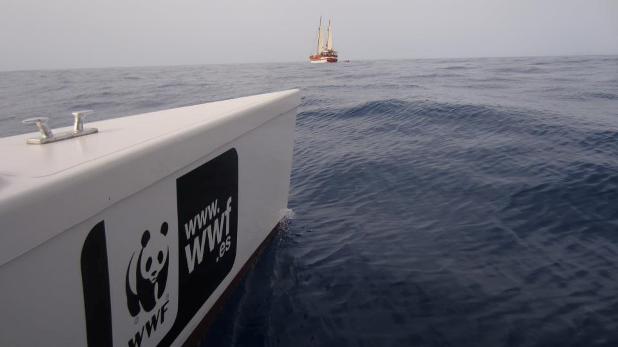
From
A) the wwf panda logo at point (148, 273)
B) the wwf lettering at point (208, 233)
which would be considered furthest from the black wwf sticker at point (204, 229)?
the wwf panda logo at point (148, 273)

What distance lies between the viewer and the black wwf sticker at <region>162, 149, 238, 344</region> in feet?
6.46

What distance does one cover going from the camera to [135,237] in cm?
157

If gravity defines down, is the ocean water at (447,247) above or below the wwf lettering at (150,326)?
below

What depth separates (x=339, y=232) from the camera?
3.86 m

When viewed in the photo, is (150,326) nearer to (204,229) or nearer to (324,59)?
(204,229)

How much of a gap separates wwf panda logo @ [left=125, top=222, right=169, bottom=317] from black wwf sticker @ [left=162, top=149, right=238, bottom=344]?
14 centimetres

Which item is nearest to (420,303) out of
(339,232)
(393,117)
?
(339,232)

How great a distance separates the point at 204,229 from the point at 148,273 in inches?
20.3

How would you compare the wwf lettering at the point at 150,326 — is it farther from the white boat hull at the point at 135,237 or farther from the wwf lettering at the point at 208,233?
the wwf lettering at the point at 208,233

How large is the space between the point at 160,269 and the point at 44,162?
680 millimetres

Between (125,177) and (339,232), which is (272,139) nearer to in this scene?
(339,232)

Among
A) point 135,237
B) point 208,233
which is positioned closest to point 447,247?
point 208,233

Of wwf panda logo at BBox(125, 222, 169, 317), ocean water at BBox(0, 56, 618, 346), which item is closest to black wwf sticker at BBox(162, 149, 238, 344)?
wwf panda logo at BBox(125, 222, 169, 317)

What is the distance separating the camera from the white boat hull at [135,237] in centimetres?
111
